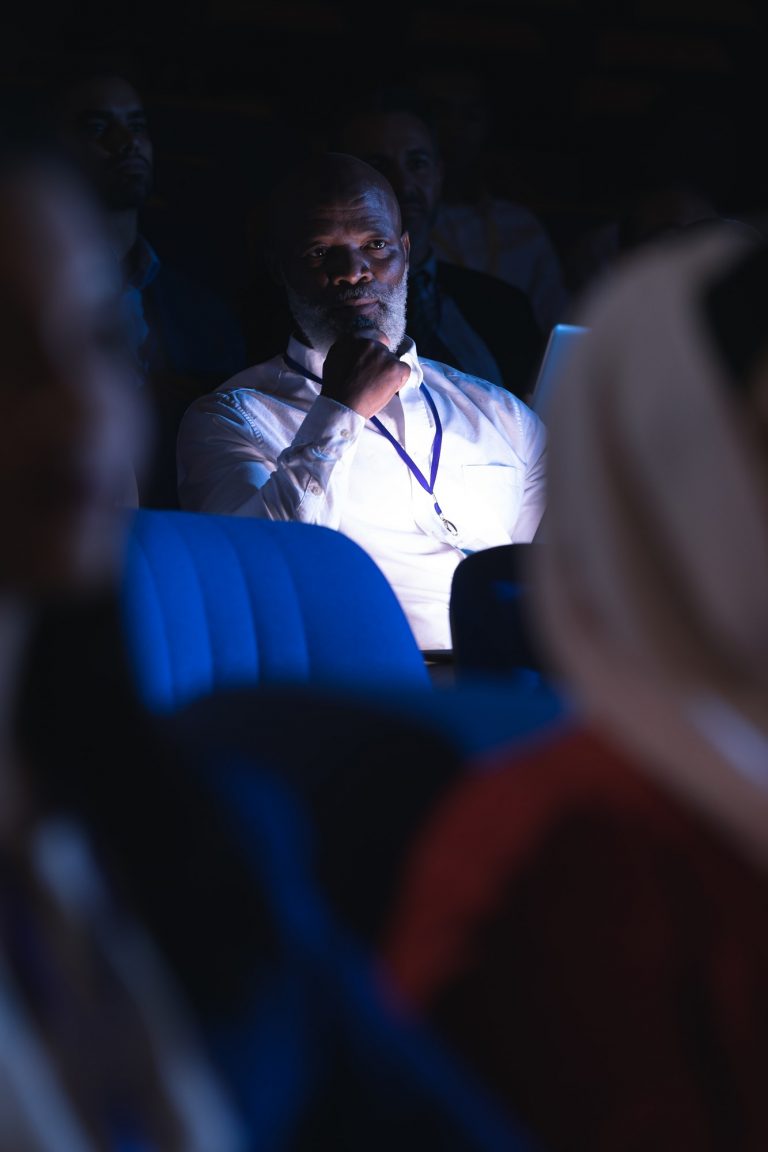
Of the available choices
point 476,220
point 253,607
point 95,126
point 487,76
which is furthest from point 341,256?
point 487,76

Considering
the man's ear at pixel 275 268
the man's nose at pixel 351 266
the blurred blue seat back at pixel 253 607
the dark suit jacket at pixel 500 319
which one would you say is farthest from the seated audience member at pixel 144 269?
the blurred blue seat back at pixel 253 607

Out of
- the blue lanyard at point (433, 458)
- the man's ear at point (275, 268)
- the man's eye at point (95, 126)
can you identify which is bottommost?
the blue lanyard at point (433, 458)

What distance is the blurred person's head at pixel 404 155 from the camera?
2.74 m

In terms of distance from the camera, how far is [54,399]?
481 mm

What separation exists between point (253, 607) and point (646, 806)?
0.73 metres

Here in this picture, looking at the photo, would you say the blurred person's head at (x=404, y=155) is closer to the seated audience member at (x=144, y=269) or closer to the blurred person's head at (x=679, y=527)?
the seated audience member at (x=144, y=269)

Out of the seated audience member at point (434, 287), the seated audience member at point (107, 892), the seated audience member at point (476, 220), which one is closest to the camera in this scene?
the seated audience member at point (107, 892)

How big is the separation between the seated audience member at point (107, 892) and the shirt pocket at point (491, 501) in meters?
1.59

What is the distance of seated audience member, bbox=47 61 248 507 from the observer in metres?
2.43

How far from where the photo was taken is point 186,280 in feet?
8.42

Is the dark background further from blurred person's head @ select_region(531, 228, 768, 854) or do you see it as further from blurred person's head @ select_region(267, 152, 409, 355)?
blurred person's head @ select_region(531, 228, 768, 854)

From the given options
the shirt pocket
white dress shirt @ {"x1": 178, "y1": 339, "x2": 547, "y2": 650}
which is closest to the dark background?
white dress shirt @ {"x1": 178, "y1": 339, "x2": 547, "y2": 650}

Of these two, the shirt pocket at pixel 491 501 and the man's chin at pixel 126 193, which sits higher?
the man's chin at pixel 126 193

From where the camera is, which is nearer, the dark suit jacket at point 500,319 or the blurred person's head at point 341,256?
the blurred person's head at point 341,256
